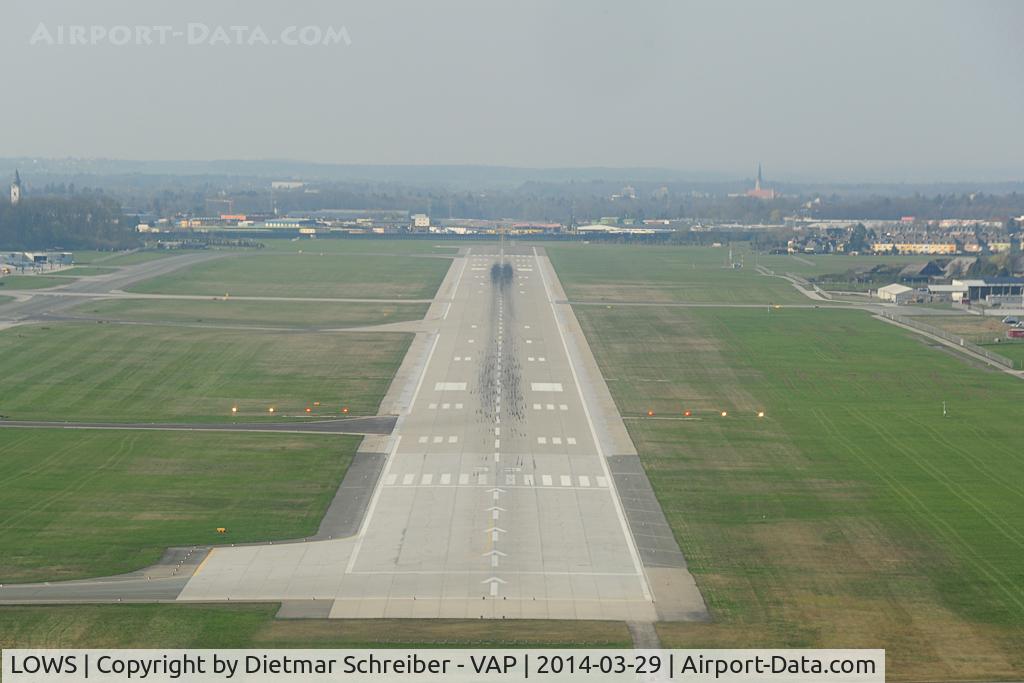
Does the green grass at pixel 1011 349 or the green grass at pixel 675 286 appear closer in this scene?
the green grass at pixel 1011 349

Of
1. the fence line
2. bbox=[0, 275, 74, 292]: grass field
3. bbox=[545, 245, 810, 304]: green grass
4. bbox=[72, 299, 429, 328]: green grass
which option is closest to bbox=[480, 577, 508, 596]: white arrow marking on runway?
the fence line

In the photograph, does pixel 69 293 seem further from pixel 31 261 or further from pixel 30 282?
pixel 31 261

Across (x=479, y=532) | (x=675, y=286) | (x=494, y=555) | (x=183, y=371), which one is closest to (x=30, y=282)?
(x=183, y=371)

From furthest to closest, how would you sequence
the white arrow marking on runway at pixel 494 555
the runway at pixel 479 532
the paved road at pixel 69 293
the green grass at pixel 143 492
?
the paved road at pixel 69 293 < the green grass at pixel 143 492 < the white arrow marking on runway at pixel 494 555 < the runway at pixel 479 532

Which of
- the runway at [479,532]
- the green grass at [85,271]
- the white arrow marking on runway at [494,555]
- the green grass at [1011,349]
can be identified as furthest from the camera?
the green grass at [85,271]

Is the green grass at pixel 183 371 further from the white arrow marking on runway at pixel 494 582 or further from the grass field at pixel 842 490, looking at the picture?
the white arrow marking on runway at pixel 494 582

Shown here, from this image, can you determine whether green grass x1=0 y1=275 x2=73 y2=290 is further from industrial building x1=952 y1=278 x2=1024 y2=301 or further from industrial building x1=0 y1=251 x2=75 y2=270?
industrial building x1=952 y1=278 x2=1024 y2=301

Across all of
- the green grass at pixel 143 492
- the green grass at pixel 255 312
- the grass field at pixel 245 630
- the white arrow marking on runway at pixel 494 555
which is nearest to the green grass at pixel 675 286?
the green grass at pixel 255 312

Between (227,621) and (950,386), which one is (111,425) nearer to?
(227,621)
